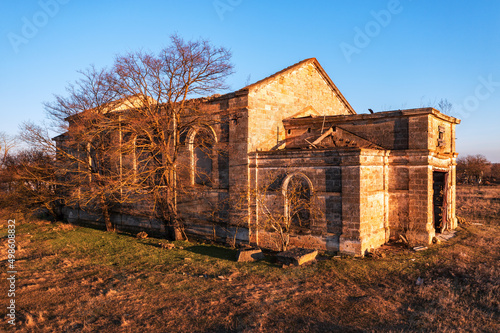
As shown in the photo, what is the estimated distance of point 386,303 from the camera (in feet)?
26.2

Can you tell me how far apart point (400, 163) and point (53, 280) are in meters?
13.4

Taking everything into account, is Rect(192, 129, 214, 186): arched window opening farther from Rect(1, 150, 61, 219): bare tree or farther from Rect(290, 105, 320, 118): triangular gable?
Rect(1, 150, 61, 219): bare tree

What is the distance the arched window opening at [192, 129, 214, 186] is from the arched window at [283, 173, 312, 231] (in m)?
4.04

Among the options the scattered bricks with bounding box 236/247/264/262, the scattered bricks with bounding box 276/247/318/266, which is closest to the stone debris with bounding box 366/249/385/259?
the scattered bricks with bounding box 276/247/318/266

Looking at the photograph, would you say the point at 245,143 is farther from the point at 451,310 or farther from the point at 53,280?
the point at 451,310

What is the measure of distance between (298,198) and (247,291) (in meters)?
5.42

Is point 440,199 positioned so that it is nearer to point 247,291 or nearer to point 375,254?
point 375,254

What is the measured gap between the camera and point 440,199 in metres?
16.6

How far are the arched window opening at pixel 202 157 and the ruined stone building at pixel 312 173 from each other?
5 centimetres

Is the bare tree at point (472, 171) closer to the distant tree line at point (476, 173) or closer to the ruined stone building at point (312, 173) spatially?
the distant tree line at point (476, 173)

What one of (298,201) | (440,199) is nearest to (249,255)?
(298,201)

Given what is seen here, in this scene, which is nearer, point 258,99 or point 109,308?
point 109,308

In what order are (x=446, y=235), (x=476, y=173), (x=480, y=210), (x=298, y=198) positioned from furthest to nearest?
(x=476, y=173), (x=480, y=210), (x=446, y=235), (x=298, y=198)

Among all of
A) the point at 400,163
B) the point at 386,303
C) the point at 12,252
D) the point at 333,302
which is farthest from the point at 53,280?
the point at 400,163
